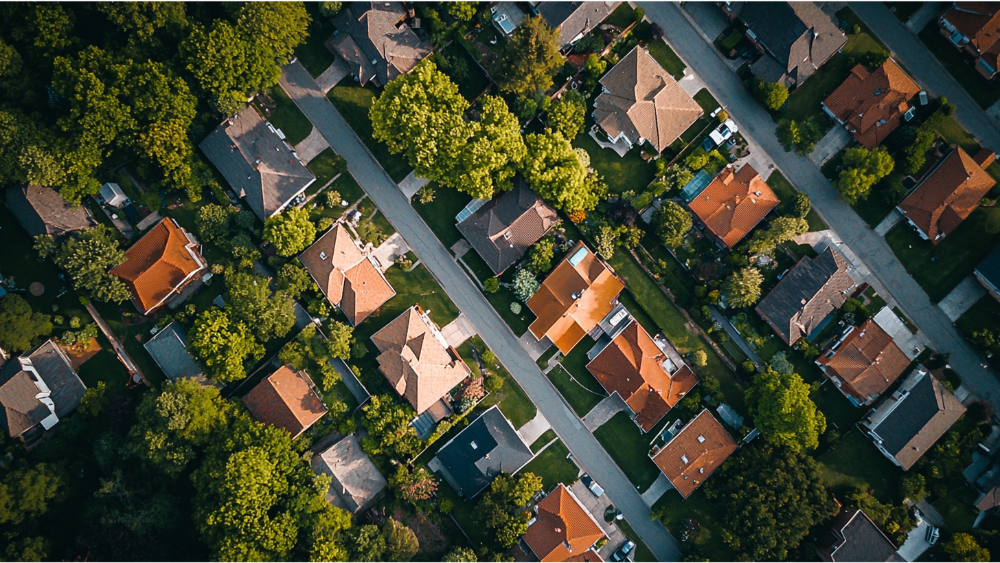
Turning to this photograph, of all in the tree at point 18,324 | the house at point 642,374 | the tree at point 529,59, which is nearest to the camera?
the tree at point 529,59

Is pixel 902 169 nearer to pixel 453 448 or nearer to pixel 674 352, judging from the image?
pixel 674 352

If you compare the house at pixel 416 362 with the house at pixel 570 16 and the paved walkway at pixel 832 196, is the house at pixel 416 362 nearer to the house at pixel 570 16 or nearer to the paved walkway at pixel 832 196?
the house at pixel 570 16

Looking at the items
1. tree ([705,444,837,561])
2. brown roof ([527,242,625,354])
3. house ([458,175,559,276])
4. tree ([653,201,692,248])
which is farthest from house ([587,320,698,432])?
house ([458,175,559,276])

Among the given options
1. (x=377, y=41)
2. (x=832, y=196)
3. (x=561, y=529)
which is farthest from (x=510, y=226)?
(x=832, y=196)

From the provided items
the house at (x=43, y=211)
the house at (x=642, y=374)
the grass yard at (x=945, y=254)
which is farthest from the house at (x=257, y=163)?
the grass yard at (x=945, y=254)

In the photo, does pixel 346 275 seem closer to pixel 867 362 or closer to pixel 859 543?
pixel 867 362

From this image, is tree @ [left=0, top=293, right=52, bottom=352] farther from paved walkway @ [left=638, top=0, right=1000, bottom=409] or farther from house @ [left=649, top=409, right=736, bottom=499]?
paved walkway @ [left=638, top=0, right=1000, bottom=409]
